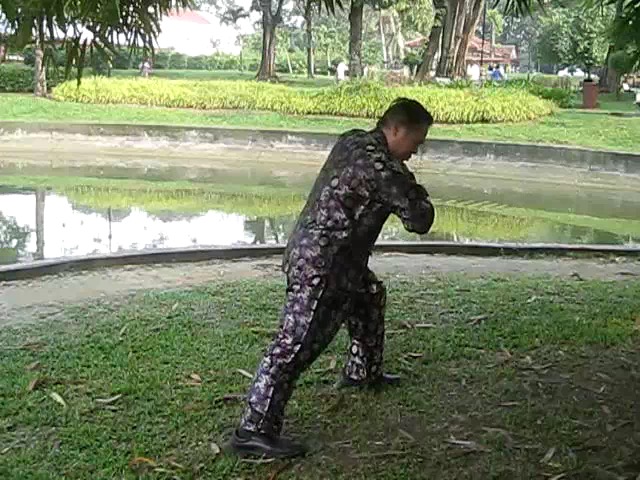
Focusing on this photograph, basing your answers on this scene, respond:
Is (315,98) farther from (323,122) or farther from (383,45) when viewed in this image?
(383,45)

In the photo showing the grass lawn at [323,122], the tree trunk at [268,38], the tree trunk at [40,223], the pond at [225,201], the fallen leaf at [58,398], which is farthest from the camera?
the tree trunk at [268,38]

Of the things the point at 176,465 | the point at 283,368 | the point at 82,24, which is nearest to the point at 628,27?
the point at 283,368

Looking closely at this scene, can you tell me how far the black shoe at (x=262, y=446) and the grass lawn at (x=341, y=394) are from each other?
44 millimetres

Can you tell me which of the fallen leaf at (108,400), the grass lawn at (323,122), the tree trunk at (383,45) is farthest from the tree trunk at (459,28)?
the tree trunk at (383,45)

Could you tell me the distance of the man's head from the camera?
10.6 ft

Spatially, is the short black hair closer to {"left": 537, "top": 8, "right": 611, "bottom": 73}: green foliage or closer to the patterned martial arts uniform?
the patterned martial arts uniform

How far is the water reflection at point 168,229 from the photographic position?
8.41 m

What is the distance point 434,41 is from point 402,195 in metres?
21.0

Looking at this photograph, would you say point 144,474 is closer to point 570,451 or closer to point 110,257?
point 570,451

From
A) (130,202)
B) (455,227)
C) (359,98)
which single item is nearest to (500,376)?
(455,227)

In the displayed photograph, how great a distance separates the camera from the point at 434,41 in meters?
23.5

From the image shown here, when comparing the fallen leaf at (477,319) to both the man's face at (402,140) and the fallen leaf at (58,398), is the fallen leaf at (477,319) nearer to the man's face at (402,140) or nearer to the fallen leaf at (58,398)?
the man's face at (402,140)

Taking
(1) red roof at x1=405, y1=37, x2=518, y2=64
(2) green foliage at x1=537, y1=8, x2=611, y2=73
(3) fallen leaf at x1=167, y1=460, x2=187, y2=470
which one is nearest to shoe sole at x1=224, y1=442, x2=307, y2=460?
(3) fallen leaf at x1=167, y1=460, x2=187, y2=470

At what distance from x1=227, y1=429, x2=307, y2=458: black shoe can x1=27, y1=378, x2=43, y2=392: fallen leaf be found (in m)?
1.12
